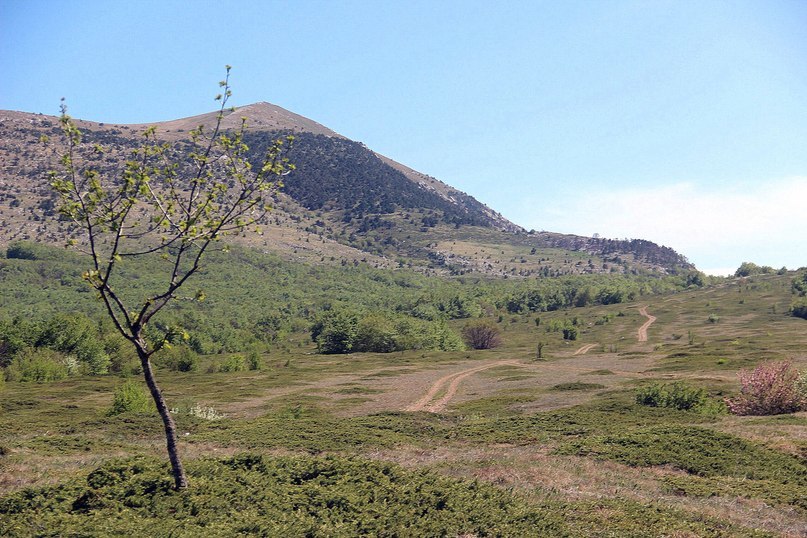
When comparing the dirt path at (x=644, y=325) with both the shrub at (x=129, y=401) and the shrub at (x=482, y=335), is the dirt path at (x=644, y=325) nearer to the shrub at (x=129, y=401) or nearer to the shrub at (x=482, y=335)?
the shrub at (x=482, y=335)

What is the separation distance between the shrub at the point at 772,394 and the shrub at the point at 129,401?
46652 mm

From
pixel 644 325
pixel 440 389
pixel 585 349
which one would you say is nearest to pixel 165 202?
pixel 440 389

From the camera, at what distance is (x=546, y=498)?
17750mm

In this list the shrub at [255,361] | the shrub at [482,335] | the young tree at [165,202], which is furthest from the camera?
the shrub at [482,335]

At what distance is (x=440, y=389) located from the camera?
69.6m

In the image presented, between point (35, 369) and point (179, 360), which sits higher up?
point (35, 369)

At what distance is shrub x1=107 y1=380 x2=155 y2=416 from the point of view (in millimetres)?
44750

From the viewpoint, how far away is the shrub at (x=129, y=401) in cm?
4475

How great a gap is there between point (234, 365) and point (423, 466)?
88091mm

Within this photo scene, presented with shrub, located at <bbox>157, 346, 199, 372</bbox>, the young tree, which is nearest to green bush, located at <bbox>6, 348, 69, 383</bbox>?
shrub, located at <bbox>157, 346, 199, 372</bbox>

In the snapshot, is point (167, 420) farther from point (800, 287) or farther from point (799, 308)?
point (800, 287)

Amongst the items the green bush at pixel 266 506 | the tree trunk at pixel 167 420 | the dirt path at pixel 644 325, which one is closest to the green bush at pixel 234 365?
the green bush at pixel 266 506

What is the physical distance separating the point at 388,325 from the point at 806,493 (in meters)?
126

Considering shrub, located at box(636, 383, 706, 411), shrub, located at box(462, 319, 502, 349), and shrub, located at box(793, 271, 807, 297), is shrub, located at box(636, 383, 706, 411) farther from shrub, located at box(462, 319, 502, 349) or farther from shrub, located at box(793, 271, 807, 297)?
shrub, located at box(793, 271, 807, 297)
